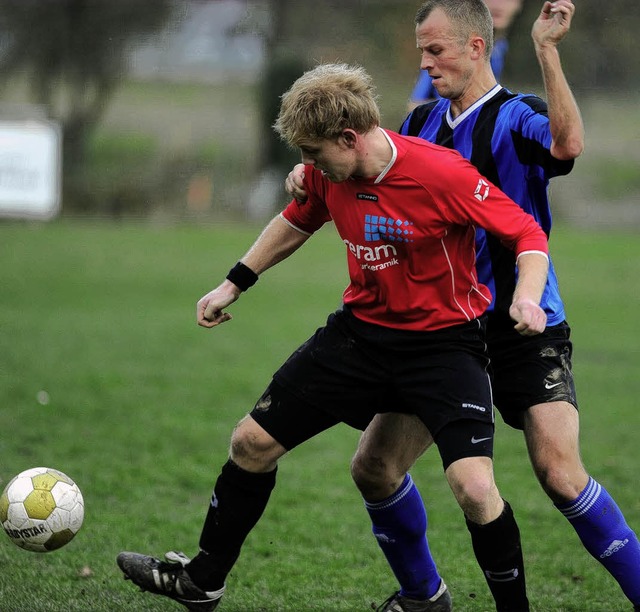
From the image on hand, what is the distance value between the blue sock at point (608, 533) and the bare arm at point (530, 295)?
2.58ft

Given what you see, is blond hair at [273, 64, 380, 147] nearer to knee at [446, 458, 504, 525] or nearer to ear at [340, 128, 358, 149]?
ear at [340, 128, 358, 149]

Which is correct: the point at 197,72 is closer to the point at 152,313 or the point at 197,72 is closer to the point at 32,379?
the point at 152,313

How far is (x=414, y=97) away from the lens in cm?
511

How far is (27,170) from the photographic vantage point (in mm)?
19422

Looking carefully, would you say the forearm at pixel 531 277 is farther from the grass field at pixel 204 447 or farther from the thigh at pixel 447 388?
the grass field at pixel 204 447

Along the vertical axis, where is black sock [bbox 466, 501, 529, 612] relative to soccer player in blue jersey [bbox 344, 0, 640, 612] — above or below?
below

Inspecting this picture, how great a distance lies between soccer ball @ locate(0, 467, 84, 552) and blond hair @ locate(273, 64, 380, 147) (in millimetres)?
1565

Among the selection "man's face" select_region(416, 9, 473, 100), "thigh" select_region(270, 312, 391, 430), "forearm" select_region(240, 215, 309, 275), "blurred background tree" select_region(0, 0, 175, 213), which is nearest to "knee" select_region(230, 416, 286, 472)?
"thigh" select_region(270, 312, 391, 430)

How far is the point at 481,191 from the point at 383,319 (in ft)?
1.84

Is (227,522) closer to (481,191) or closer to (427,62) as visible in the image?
(481,191)

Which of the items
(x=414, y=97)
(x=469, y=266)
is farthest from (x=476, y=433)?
(x=414, y=97)

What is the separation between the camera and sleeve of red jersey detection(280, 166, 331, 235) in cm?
380

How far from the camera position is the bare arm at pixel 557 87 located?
11.1ft

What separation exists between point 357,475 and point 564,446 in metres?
0.78
